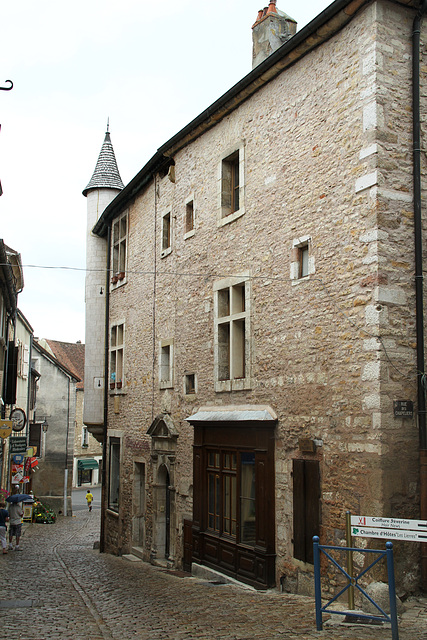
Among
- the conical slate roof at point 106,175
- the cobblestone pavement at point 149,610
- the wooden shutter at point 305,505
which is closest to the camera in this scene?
the cobblestone pavement at point 149,610

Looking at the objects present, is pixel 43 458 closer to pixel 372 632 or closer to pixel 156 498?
pixel 156 498

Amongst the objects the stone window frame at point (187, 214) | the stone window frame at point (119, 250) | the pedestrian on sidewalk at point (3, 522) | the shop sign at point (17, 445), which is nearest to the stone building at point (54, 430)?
the shop sign at point (17, 445)

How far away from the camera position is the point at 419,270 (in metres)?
7.73

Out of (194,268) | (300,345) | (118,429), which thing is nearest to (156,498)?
(118,429)

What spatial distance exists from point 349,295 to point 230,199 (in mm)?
4032

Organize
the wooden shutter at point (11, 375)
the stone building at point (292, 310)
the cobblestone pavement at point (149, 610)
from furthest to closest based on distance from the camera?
the wooden shutter at point (11, 375)
the stone building at point (292, 310)
the cobblestone pavement at point (149, 610)

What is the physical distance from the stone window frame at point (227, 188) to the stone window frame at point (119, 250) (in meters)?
5.20

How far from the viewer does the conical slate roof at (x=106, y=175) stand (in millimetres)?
18047

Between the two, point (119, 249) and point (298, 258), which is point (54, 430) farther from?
point (298, 258)

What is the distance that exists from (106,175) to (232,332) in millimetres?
9253

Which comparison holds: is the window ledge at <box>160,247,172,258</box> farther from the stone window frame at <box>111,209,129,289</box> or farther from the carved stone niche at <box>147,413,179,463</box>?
the carved stone niche at <box>147,413,179,463</box>

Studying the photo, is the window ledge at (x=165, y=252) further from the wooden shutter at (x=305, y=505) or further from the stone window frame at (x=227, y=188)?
the wooden shutter at (x=305, y=505)

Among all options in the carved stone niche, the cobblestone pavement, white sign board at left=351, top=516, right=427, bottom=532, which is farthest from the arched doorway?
white sign board at left=351, top=516, right=427, bottom=532

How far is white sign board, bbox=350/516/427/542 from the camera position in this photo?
5.98 m
